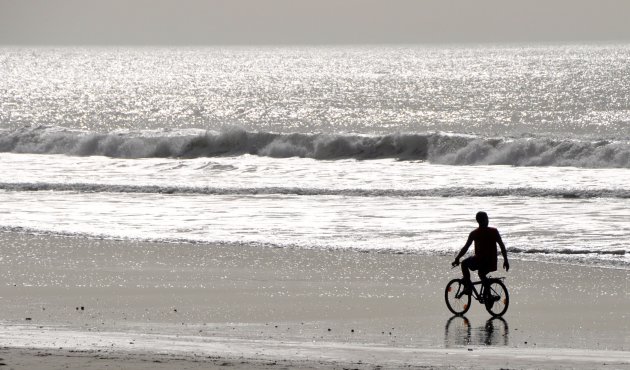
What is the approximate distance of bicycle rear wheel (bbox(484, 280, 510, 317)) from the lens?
15375mm

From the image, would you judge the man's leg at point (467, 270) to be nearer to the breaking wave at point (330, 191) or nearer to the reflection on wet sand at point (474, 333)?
the reflection on wet sand at point (474, 333)

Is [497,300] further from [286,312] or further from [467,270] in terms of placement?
[286,312]

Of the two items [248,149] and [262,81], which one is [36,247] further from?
[262,81]

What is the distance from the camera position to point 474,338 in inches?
551

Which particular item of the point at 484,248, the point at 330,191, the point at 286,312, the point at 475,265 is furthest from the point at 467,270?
the point at 330,191

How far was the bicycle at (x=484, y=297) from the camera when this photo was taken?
50.5 feet

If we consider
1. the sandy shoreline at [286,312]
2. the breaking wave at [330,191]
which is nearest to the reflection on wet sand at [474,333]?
the sandy shoreline at [286,312]

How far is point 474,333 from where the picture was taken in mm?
14367

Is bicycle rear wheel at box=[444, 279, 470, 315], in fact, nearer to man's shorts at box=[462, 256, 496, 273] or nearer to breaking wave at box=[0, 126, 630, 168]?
man's shorts at box=[462, 256, 496, 273]

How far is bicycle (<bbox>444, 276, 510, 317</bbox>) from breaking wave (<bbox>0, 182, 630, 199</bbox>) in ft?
50.6

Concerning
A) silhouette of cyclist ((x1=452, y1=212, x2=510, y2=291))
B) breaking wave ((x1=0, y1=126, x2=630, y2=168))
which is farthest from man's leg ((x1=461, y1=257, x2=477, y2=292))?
breaking wave ((x1=0, y1=126, x2=630, y2=168))

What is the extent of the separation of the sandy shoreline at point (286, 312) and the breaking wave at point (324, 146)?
77.0 feet

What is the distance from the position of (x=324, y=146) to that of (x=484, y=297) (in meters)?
33.5

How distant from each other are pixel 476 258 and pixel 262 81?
124 meters
